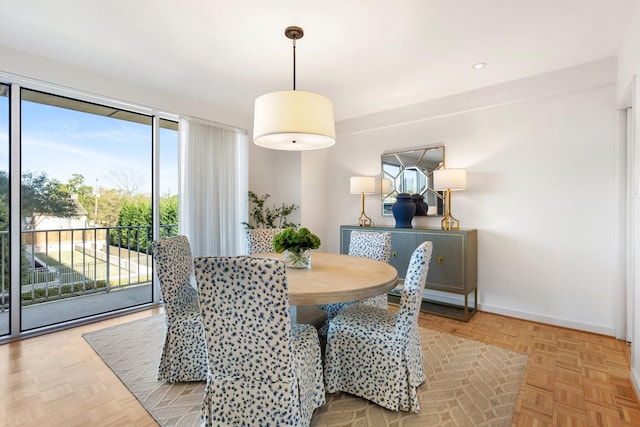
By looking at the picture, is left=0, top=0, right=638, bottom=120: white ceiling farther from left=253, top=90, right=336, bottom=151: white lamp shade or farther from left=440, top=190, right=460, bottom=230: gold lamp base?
left=440, top=190, right=460, bottom=230: gold lamp base

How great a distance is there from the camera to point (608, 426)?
5.53ft

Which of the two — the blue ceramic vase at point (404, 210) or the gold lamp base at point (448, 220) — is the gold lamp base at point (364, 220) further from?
the gold lamp base at point (448, 220)

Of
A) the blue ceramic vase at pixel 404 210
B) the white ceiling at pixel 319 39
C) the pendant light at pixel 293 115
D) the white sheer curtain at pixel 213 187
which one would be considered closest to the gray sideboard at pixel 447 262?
the blue ceramic vase at pixel 404 210

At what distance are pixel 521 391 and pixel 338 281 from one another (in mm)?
1436

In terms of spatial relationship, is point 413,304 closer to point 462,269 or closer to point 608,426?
point 608,426

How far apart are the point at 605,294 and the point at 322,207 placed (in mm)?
3453

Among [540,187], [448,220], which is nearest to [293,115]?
[448,220]

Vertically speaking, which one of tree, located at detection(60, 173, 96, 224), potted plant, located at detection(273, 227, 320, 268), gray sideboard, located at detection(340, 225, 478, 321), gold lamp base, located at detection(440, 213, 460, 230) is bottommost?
gray sideboard, located at detection(340, 225, 478, 321)

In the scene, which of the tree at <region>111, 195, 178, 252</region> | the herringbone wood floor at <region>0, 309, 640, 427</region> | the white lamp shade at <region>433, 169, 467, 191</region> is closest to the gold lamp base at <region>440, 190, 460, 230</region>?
the white lamp shade at <region>433, 169, 467, 191</region>

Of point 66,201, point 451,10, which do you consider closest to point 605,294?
point 451,10

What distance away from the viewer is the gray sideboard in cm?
327

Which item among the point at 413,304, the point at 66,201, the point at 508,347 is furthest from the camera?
the point at 66,201

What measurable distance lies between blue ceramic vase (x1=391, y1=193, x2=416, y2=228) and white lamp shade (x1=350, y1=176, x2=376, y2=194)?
476 millimetres

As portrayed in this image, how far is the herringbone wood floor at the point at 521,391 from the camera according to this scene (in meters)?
1.76
